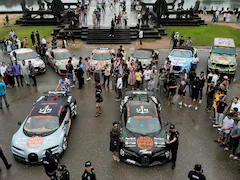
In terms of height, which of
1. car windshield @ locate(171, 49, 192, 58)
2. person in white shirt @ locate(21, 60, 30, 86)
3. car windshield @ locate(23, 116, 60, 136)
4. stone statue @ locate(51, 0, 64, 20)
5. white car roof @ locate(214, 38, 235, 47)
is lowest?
car windshield @ locate(23, 116, 60, 136)

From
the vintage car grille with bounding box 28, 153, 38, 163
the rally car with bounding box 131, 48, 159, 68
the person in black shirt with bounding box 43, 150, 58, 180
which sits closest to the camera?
the person in black shirt with bounding box 43, 150, 58, 180

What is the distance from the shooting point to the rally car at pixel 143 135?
8.20 metres

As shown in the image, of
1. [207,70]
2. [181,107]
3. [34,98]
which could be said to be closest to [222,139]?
[181,107]

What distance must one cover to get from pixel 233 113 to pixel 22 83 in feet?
41.0

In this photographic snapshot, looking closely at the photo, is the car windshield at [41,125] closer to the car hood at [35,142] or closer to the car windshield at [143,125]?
the car hood at [35,142]

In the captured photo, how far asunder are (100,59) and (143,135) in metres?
9.59

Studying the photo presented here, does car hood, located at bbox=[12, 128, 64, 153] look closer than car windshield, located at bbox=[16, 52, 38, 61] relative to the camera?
Yes

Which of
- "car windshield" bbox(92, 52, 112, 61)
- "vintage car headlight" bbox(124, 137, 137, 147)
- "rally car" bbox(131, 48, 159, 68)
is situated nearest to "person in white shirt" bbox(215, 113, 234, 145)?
"vintage car headlight" bbox(124, 137, 137, 147)

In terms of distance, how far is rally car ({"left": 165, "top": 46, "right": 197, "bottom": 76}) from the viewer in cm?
1616

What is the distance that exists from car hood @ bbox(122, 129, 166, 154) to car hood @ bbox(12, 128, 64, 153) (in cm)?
255

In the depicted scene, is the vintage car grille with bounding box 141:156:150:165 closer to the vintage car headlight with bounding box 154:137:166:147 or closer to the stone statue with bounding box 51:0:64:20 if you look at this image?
the vintage car headlight with bounding box 154:137:166:147

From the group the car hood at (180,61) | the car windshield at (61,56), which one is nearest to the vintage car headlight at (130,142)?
the car hood at (180,61)

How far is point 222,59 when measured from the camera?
16.6 m

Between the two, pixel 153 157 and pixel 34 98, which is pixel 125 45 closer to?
pixel 34 98
